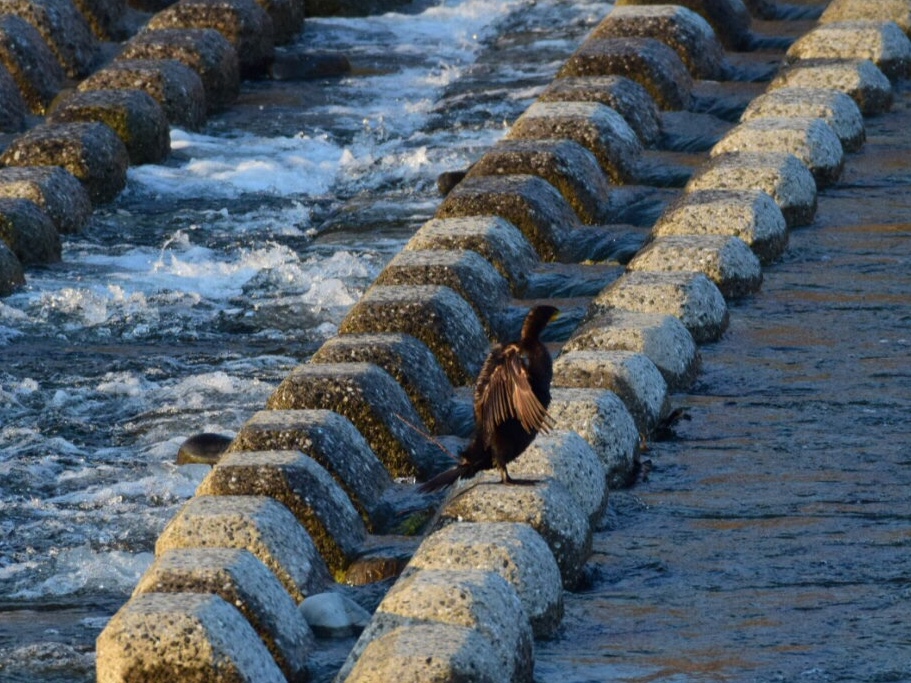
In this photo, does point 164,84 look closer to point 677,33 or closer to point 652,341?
point 677,33

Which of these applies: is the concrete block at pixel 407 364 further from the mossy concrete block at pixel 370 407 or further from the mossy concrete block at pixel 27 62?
the mossy concrete block at pixel 27 62

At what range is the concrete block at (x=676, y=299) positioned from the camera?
6.72 m

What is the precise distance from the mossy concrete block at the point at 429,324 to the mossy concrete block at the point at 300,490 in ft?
3.89

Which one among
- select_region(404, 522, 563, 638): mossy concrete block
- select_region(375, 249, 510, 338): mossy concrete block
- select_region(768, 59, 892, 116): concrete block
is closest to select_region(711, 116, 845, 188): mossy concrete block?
select_region(768, 59, 892, 116): concrete block

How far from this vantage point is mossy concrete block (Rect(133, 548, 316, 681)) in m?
4.80

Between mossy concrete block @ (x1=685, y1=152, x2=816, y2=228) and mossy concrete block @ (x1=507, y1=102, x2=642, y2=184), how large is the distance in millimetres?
636

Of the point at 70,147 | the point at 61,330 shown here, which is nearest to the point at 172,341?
the point at 61,330

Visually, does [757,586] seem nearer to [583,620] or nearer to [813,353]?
[583,620]

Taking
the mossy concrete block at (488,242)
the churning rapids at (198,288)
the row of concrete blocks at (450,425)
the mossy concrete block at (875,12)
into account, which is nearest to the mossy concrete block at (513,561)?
the row of concrete blocks at (450,425)

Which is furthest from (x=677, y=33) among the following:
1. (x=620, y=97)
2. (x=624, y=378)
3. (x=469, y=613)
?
(x=469, y=613)

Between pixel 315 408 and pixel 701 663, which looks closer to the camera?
pixel 701 663

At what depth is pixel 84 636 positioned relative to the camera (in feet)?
18.4

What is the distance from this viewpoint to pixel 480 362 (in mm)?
6836

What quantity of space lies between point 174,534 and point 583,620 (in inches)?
39.5
